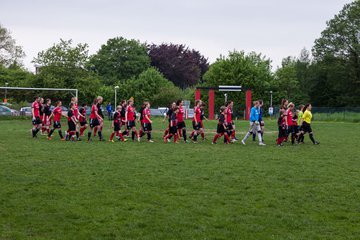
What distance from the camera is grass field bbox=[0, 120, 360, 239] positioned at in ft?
23.0

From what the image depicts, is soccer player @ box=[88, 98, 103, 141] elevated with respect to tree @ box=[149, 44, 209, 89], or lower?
lower

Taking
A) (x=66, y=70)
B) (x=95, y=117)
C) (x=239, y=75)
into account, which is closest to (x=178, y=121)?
(x=95, y=117)

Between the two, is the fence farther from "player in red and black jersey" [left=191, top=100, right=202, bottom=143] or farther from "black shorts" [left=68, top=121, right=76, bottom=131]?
"black shorts" [left=68, top=121, right=76, bottom=131]

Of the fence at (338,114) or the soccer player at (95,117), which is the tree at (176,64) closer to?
the fence at (338,114)

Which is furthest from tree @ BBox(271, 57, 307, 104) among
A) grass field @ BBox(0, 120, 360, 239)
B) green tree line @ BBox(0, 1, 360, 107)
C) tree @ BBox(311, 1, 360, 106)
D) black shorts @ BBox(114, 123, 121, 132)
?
grass field @ BBox(0, 120, 360, 239)

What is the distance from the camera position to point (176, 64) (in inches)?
3531

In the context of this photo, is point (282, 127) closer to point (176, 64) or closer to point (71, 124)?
point (71, 124)

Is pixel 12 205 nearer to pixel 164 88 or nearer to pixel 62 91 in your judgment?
pixel 62 91

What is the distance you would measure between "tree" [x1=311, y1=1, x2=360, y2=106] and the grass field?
2335 inches

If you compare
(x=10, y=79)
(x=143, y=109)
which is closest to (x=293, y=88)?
(x=10, y=79)

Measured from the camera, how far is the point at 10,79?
67.2 meters

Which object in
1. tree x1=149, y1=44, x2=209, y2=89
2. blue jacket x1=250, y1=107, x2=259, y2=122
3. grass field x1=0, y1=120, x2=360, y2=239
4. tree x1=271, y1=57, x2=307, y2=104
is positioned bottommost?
grass field x1=0, y1=120, x2=360, y2=239

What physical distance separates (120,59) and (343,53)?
122 ft

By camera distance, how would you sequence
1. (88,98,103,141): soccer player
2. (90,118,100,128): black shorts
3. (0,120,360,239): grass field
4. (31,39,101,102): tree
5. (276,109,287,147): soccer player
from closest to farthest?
(0,120,360,239): grass field → (276,109,287,147): soccer player → (88,98,103,141): soccer player → (90,118,100,128): black shorts → (31,39,101,102): tree
